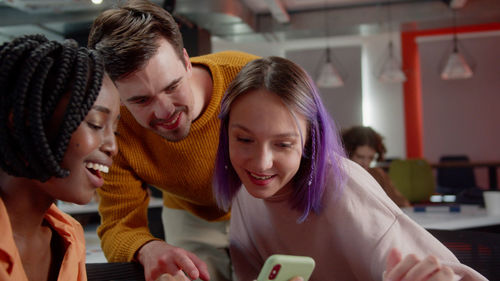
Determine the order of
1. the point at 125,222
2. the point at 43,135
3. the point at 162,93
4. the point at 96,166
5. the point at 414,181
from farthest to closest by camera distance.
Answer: the point at 414,181, the point at 125,222, the point at 162,93, the point at 96,166, the point at 43,135

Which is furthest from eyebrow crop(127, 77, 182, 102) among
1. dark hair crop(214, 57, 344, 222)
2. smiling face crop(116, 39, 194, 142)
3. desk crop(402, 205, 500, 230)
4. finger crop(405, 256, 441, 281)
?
desk crop(402, 205, 500, 230)

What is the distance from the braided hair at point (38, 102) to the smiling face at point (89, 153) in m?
0.02

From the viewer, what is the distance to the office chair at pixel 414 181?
13.8 ft

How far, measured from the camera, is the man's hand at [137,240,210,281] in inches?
48.5

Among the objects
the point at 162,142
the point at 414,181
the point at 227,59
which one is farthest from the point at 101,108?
the point at 414,181

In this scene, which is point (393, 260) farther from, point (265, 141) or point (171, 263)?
point (171, 263)

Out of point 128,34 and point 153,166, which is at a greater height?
point 128,34

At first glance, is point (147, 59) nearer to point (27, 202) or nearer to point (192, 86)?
point (192, 86)

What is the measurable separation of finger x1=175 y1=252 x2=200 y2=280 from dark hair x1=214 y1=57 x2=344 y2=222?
0.32m

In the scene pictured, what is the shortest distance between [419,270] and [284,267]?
28cm

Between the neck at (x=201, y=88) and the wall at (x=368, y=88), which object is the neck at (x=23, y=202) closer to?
the neck at (x=201, y=88)

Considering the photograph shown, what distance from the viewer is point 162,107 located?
142cm

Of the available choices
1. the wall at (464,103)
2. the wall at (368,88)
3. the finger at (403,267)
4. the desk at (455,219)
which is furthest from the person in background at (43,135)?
the wall at (464,103)

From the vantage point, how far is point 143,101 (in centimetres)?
143
